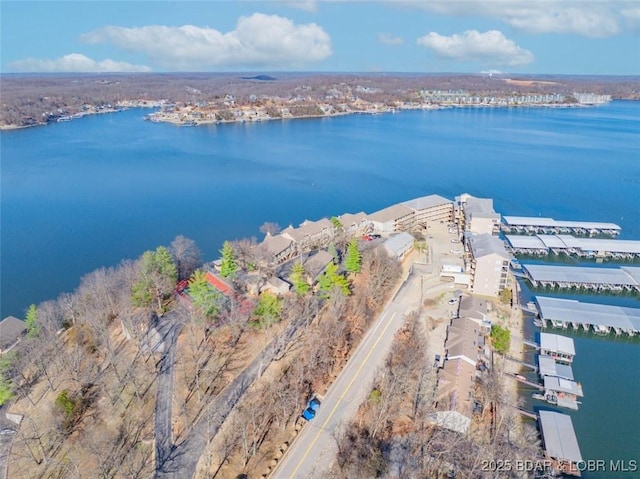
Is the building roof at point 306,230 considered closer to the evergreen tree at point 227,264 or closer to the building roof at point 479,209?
the evergreen tree at point 227,264

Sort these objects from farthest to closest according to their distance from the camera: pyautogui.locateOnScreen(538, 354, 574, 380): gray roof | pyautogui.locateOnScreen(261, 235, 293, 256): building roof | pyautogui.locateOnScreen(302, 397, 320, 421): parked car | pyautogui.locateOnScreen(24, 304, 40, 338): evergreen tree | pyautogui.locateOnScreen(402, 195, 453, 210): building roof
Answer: pyautogui.locateOnScreen(402, 195, 453, 210): building roof, pyautogui.locateOnScreen(261, 235, 293, 256): building roof, pyautogui.locateOnScreen(24, 304, 40, 338): evergreen tree, pyautogui.locateOnScreen(538, 354, 574, 380): gray roof, pyautogui.locateOnScreen(302, 397, 320, 421): parked car

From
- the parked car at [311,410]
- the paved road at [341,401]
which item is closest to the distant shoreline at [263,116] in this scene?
the paved road at [341,401]

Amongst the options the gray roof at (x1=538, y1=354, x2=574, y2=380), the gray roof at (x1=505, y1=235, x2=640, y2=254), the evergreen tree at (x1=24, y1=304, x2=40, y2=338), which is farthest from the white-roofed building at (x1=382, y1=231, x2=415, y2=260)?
the evergreen tree at (x1=24, y1=304, x2=40, y2=338)

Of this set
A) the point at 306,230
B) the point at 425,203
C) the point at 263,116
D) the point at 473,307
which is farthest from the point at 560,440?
the point at 263,116

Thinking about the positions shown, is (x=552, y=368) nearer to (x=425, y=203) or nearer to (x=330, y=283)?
(x=330, y=283)

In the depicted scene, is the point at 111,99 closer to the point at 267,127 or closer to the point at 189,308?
the point at 267,127

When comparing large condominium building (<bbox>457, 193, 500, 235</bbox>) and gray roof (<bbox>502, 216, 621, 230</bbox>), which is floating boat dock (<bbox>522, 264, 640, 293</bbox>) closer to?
large condominium building (<bbox>457, 193, 500, 235</bbox>)
